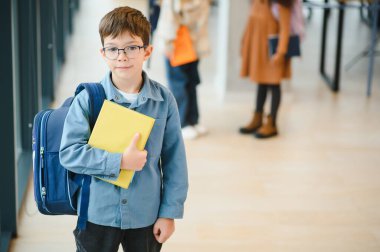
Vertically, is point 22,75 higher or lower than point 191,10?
lower

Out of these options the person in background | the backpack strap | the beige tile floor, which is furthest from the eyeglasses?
the person in background

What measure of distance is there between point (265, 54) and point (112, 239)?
3.17 m

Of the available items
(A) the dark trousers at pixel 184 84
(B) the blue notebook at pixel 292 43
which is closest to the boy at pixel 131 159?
(A) the dark trousers at pixel 184 84

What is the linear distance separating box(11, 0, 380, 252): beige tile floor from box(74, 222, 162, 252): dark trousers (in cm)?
125

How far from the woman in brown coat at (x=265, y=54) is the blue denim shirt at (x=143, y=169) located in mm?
2879

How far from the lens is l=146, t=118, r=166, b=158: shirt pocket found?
2.25 metres

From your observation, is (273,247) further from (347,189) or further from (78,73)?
Answer: (78,73)

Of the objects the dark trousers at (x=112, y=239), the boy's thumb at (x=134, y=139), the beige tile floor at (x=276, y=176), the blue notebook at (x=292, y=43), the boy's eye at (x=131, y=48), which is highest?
the boy's eye at (x=131, y=48)

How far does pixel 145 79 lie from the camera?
88.6 inches

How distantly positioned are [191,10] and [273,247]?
2.00m

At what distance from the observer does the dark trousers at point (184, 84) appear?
5146 mm

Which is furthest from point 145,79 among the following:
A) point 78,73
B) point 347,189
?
point 78,73

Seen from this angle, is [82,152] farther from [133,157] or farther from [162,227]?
[162,227]

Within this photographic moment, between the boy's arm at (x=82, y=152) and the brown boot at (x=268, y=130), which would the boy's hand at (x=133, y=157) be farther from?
the brown boot at (x=268, y=130)
